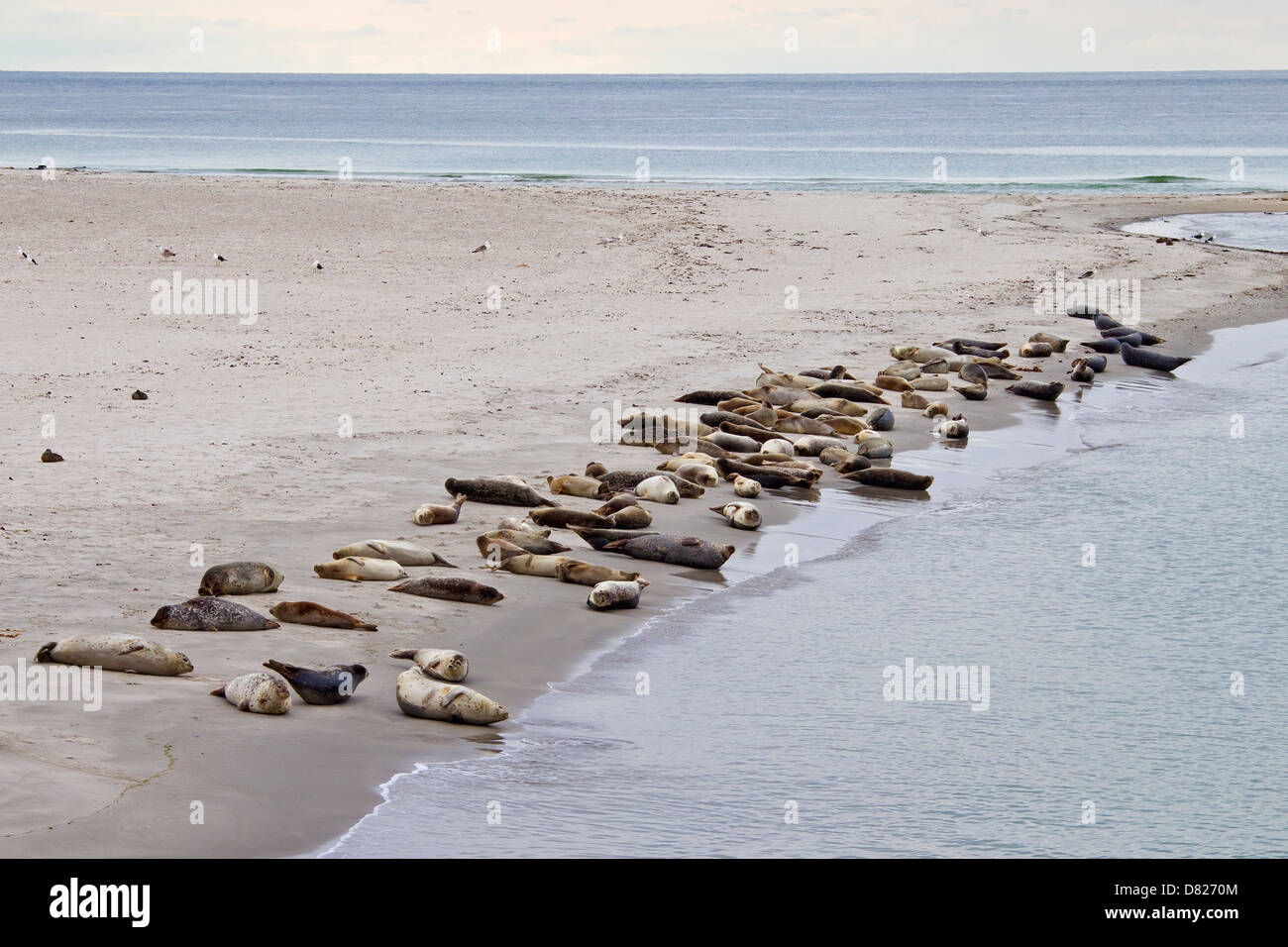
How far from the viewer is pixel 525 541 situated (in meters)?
8.89

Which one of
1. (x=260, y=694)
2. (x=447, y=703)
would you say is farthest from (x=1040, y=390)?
(x=260, y=694)

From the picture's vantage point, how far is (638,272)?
22266 millimetres

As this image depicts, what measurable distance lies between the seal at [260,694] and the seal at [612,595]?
2.31 m

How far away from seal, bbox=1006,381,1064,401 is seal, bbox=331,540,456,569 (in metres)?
8.46

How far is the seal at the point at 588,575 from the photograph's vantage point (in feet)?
28.1

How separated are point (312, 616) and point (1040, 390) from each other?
9868mm

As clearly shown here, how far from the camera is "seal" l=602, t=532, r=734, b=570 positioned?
9.16 metres

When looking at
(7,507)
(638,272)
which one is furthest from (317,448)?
(638,272)

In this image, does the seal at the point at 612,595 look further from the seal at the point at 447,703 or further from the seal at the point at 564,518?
the seal at the point at 447,703

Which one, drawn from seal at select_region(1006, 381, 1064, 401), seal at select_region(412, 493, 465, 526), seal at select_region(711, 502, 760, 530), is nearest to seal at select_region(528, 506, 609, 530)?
seal at select_region(412, 493, 465, 526)

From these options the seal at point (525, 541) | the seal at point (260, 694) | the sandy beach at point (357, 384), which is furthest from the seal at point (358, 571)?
the seal at point (260, 694)

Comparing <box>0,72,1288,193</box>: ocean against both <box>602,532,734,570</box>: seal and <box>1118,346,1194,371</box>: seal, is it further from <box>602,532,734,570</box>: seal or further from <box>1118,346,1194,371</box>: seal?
<box>602,532,734,570</box>: seal

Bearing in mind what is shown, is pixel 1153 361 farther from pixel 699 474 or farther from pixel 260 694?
pixel 260 694
